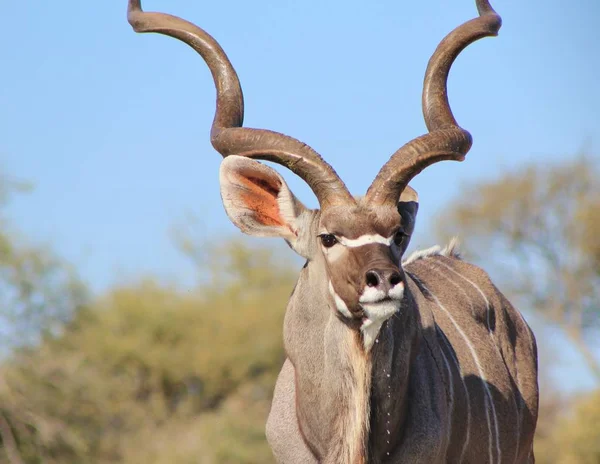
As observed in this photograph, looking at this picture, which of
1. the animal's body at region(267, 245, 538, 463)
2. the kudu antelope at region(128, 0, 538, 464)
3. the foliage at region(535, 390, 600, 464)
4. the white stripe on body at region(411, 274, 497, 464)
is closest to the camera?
the kudu antelope at region(128, 0, 538, 464)

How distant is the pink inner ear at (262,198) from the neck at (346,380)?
10.0 inches

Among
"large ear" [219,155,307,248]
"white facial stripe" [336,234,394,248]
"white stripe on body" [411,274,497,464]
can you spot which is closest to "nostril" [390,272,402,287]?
"white facial stripe" [336,234,394,248]

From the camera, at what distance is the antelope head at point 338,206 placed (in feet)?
14.6

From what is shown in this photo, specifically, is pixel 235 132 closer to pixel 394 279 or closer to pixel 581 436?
pixel 394 279

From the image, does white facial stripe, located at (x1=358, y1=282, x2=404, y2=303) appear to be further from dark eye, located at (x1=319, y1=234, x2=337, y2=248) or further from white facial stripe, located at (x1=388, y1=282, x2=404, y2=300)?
dark eye, located at (x1=319, y1=234, x2=337, y2=248)

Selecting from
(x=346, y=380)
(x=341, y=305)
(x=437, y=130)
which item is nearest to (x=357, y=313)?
(x=341, y=305)

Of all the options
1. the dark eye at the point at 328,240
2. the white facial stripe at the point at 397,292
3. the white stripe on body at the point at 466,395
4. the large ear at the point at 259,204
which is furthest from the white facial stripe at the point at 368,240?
the white stripe on body at the point at 466,395

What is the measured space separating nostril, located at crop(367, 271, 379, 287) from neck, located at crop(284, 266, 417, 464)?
0.29 m

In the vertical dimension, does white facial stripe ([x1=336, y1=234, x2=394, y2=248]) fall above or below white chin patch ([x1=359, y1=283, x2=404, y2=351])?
above

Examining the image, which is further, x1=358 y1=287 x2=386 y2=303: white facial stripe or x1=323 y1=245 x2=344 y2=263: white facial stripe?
x1=323 y1=245 x2=344 y2=263: white facial stripe

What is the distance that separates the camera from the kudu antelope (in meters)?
4.55

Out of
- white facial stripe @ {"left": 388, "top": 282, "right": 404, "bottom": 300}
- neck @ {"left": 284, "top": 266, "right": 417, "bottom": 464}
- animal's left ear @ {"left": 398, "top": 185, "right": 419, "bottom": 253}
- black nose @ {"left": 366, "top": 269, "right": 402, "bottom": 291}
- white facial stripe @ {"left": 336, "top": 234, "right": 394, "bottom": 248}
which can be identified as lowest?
neck @ {"left": 284, "top": 266, "right": 417, "bottom": 464}

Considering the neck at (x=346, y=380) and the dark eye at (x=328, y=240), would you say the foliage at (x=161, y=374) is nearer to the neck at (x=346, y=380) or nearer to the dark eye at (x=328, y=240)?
the neck at (x=346, y=380)

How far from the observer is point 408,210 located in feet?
15.7
